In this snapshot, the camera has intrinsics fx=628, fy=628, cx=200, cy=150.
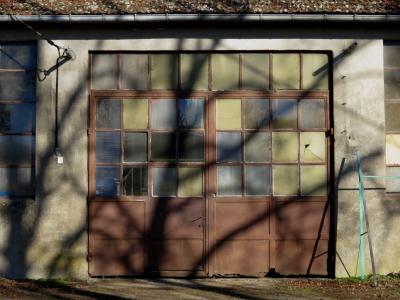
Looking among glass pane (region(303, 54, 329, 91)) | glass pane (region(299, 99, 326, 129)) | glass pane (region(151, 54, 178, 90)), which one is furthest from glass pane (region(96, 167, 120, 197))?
glass pane (region(303, 54, 329, 91))

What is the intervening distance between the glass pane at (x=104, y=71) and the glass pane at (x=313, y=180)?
3554 millimetres

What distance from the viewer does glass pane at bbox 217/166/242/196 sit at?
10.6 meters

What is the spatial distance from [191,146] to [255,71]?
66.7 inches

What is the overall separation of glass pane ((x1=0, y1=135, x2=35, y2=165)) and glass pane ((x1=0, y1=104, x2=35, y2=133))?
14cm

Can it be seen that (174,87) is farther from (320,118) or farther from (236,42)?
(320,118)

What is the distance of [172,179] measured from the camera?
10.6 meters

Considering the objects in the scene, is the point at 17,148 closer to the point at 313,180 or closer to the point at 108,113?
the point at 108,113

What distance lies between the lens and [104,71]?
10766 millimetres

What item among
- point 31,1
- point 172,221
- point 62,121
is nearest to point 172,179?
point 172,221

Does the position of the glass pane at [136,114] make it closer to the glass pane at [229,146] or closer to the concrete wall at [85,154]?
the concrete wall at [85,154]

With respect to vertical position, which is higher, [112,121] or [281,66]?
[281,66]

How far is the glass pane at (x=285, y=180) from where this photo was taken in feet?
34.9

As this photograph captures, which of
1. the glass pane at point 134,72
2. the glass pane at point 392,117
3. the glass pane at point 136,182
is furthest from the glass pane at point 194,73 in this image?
the glass pane at point 392,117

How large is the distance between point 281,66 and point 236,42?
2.88ft
